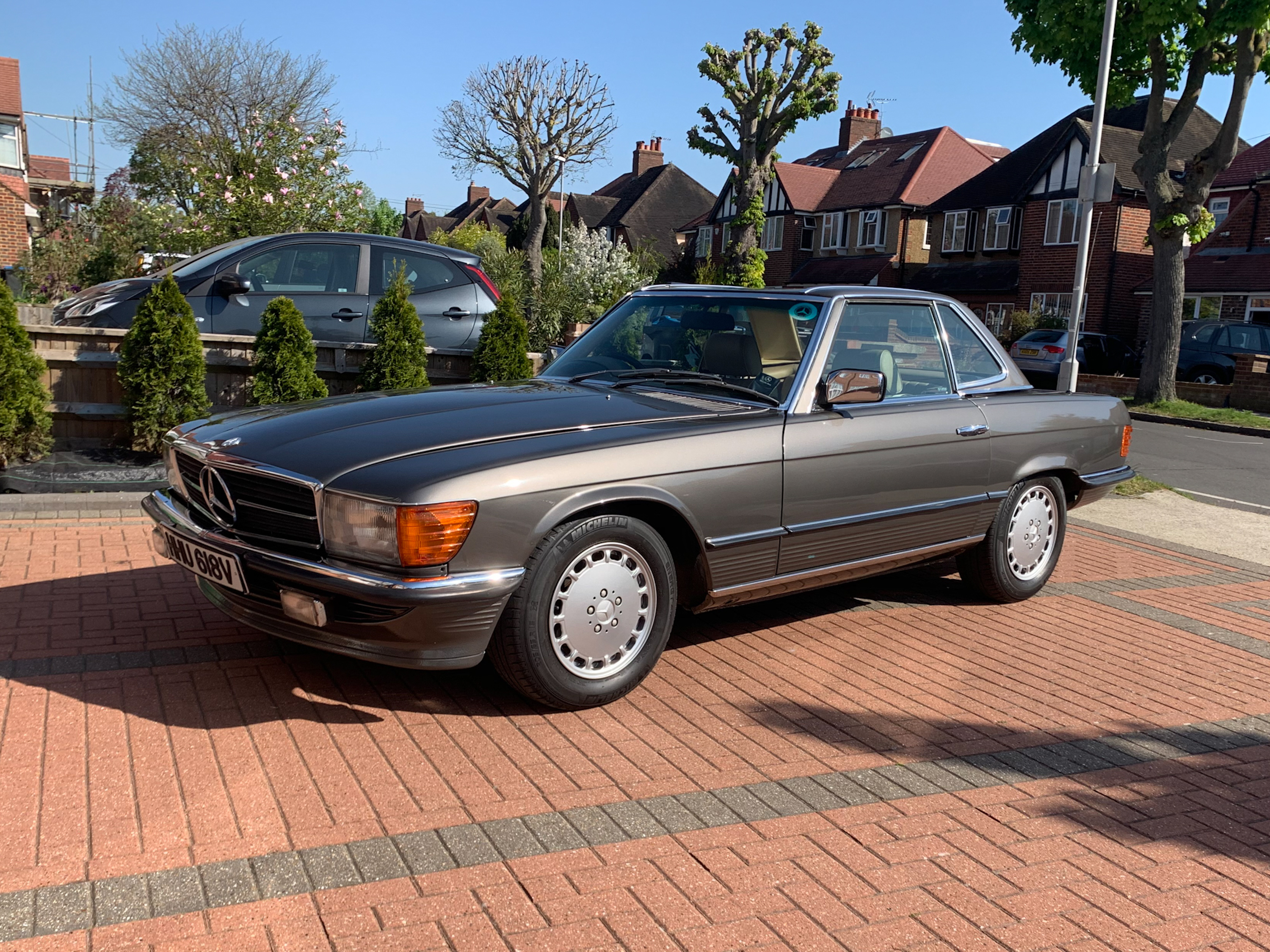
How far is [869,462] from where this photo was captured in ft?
16.6

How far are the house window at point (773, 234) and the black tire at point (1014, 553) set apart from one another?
1817 inches

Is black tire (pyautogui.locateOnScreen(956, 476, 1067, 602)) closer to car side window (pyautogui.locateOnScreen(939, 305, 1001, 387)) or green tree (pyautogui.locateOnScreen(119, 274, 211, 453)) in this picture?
car side window (pyautogui.locateOnScreen(939, 305, 1001, 387))

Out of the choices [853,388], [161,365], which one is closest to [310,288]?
[161,365]

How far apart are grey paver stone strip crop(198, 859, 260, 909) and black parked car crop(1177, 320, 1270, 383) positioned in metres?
26.6

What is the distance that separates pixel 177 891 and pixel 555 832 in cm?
108

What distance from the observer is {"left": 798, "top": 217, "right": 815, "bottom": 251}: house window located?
50625mm

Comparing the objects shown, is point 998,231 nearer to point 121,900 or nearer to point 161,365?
point 161,365

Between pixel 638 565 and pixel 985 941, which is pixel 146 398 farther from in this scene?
pixel 985 941

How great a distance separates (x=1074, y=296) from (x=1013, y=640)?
306 inches

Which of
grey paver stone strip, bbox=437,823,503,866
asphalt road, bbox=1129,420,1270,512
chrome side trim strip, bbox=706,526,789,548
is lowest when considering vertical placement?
grey paver stone strip, bbox=437,823,503,866

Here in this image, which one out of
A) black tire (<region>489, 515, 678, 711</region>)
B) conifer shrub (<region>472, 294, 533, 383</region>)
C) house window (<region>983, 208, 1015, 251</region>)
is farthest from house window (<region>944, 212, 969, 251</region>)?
black tire (<region>489, 515, 678, 711</region>)

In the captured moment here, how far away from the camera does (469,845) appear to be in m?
3.23

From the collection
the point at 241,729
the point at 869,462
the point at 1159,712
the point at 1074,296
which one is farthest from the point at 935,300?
the point at 1074,296

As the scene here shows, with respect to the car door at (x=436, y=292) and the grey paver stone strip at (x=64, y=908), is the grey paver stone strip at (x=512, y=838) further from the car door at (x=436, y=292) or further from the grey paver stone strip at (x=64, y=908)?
the car door at (x=436, y=292)
